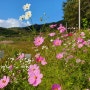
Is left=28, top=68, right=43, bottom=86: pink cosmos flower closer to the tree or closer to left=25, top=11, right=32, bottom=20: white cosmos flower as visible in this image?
left=25, top=11, right=32, bottom=20: white cosmos flower

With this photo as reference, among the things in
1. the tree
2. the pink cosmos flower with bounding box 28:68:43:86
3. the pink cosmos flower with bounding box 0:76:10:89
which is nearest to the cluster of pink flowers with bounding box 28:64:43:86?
the pink cosmos flower with bounding box 28:68:43:86

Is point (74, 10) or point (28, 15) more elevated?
point (74, 10)

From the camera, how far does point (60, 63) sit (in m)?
5.86

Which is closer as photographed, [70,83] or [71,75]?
[70,83]

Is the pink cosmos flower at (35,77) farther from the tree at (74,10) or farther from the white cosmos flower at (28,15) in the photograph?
the tree at (74,10)

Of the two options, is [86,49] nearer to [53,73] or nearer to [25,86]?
[53,73]

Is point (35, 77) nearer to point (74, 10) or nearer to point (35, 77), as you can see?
point (35, 77)

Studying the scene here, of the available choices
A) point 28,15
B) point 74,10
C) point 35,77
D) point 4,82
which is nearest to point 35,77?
point 35,77

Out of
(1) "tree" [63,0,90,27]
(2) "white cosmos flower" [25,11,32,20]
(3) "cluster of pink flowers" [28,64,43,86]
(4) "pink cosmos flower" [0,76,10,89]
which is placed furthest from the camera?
(1) "tree" [63,0,90,27]

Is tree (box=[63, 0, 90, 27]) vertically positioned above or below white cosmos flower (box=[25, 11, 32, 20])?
above

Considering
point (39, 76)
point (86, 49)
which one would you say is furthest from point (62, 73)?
point (39, 76)

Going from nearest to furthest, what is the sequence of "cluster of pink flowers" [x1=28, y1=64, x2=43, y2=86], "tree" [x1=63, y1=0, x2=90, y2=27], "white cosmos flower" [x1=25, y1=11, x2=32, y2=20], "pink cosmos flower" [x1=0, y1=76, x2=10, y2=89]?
"cluster of pink flowers" [x1=28, y1=64, x2=43, y2=86], "pink cosmos flower" [x1=0, y1=76, x2=10, y2=89], "white cosmos flower" [x1=25, y1=11, x2=32, y2=20], "tree" [x1=63, y1=0, x2=90, y2=27]

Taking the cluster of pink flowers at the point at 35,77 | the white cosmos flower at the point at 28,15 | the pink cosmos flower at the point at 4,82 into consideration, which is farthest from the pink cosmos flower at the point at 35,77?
the white cosmos flower at the point at 28,15

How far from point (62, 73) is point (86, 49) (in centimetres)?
131
